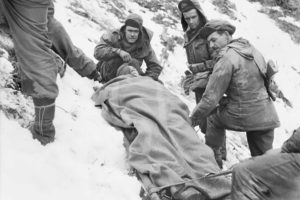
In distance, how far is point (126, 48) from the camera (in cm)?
609


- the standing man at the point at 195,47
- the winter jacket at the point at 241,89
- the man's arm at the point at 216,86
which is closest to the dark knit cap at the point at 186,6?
the standing man at the point at 195,47

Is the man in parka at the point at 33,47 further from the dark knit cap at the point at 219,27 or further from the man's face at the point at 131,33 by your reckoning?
the man's face at the point at 131,33

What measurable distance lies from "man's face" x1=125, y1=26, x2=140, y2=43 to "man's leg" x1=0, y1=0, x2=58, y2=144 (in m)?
2.38

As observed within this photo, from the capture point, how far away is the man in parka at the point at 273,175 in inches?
113

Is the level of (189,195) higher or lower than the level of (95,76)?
higher

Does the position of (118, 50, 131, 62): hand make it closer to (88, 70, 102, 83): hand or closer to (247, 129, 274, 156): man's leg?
(88, 70, 102, 83): hand

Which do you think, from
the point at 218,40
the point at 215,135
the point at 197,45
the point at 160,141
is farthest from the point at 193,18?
the point at 160,141

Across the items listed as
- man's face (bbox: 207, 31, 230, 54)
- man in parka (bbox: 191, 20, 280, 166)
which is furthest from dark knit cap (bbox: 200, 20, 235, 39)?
man in parka (bbox: 191, 20, 280, 166)

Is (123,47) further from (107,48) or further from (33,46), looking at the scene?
(33,46)

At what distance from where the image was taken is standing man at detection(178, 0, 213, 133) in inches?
218

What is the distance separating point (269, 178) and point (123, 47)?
11.8 ft

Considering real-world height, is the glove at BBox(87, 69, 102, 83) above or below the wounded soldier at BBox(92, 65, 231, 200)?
below

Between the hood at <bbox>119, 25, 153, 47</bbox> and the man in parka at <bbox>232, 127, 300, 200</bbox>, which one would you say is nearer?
the man in parka at <bbox>232, 127, 300, 200</bbox>

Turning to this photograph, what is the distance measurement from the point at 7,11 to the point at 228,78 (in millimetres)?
2269
